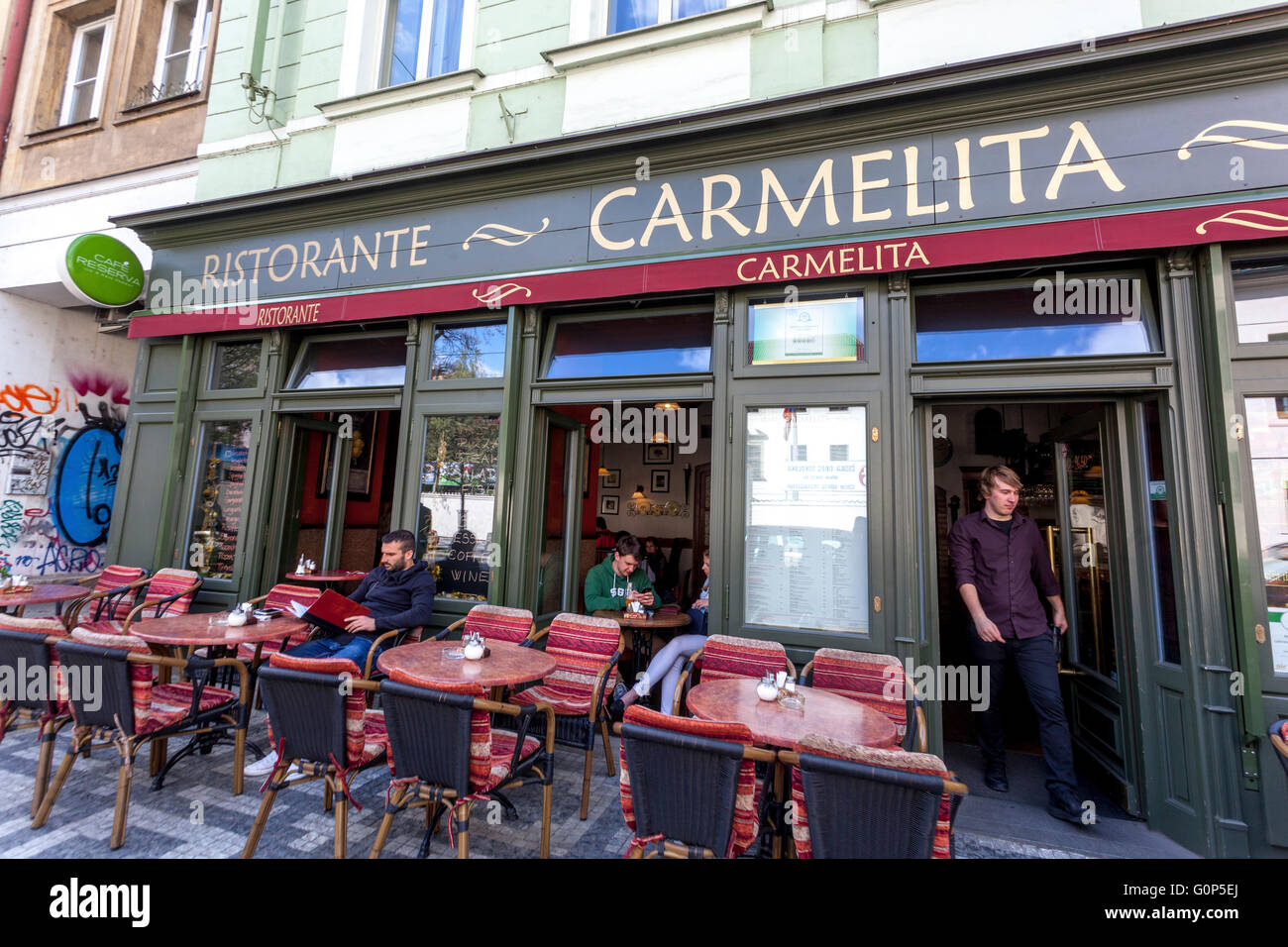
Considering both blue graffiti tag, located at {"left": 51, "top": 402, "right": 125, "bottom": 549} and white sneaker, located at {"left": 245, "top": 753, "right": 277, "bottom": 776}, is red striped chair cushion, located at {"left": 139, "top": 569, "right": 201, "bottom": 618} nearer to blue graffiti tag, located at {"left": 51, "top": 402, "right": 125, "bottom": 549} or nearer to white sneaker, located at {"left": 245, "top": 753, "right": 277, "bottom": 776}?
white sneaker, located at {"left": 245, "top": 753, "right": 277, "bottom": 776}

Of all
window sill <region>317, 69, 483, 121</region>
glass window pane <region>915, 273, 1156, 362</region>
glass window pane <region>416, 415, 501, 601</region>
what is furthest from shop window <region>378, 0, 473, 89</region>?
glass window pane <region>915, 273, 1156, 362</region>

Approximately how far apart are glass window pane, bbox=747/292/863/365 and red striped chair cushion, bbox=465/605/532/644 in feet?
8.25

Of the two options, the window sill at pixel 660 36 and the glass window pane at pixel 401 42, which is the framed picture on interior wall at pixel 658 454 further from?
the glass window pane at pixel 401 42

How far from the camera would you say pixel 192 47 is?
279 inches

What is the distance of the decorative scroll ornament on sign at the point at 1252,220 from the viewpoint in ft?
9.97

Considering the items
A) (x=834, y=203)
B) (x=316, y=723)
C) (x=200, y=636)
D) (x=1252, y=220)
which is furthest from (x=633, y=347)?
(x=1252, y=220)

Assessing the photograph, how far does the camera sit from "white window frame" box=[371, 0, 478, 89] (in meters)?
5.33

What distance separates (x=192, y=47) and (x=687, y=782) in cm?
1023

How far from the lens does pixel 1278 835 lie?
2.76m

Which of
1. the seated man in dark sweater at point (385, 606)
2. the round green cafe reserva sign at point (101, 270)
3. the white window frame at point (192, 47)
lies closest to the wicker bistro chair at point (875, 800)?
the seated man in dark sweater at point (385, 606)

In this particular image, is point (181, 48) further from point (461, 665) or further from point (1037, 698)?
point (1037, 698)
